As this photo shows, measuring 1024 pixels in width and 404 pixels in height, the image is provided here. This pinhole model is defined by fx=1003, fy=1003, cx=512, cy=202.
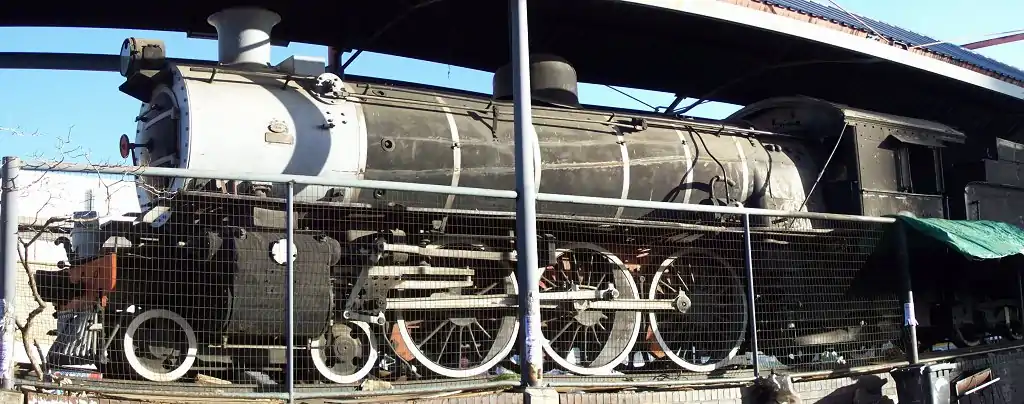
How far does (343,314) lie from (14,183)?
115 inches

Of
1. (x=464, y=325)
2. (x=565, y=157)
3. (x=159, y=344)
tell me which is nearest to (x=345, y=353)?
(x=464, y=325)

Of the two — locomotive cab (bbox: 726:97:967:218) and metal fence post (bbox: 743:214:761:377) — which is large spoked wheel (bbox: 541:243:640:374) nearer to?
metal fence post (bbox: 743:214:761:377)

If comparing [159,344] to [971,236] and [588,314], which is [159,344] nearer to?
[588,314]

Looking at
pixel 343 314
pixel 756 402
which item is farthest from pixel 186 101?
pixel 756 402

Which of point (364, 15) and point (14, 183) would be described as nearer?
point (14, 183)

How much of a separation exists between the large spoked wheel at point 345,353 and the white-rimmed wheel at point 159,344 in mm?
932

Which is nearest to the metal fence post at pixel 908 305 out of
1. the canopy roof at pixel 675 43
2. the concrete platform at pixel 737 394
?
the concrete platform at pixel 737 394

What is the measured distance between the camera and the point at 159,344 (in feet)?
24.7

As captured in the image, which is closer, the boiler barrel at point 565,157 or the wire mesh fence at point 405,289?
the wire mesh fence at point 405,289

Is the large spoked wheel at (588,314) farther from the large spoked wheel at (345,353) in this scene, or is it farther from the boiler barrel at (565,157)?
the large spoked wheel at (345,353)

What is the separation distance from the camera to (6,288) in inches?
236

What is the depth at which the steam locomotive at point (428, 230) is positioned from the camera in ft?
24.8

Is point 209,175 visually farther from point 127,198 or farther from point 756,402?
point 756,402

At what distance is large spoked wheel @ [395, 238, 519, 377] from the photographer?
870 centimetres
